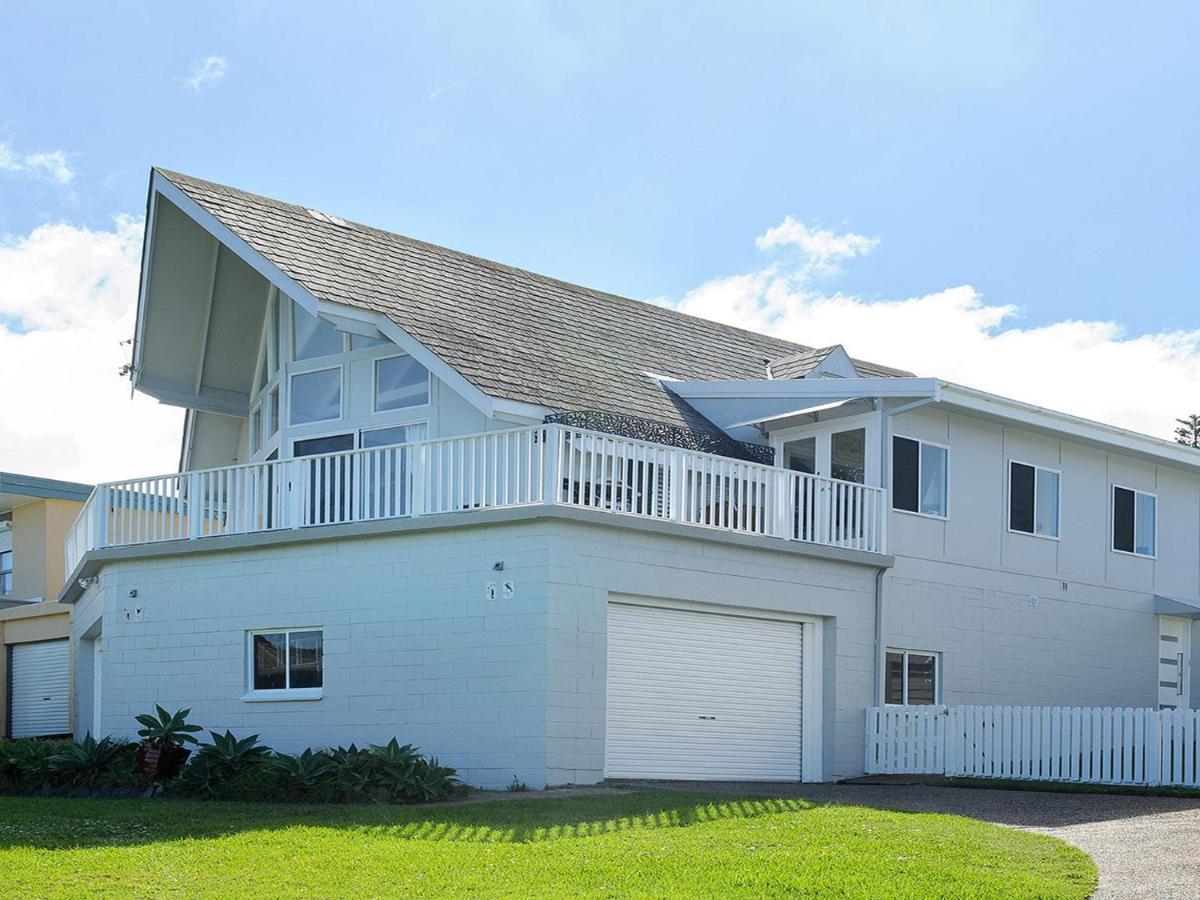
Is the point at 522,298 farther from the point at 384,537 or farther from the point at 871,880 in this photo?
the point at 871,880

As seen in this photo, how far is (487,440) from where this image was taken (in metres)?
19.0

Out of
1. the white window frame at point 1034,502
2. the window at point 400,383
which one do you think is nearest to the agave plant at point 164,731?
the window at point 400,383

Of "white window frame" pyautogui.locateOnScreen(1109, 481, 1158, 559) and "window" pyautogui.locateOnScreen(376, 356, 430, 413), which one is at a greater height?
"window" pyautogui.locateOnScreen(376, 356, 430, 413)

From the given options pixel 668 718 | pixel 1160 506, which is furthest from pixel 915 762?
pixel 1160 506

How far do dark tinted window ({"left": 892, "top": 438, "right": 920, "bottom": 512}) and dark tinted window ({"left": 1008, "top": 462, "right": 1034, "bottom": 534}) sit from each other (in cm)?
222

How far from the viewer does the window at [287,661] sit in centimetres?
1980

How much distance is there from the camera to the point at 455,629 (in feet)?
60.8

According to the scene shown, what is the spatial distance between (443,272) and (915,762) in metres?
9.92

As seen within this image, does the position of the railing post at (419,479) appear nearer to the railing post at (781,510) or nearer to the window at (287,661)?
the window at (287,661)

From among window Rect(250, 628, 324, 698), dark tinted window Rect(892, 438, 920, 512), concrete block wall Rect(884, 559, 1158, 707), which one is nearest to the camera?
window Rect(250, 628, 324, 698)

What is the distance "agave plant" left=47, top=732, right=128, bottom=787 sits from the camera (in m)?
18.0

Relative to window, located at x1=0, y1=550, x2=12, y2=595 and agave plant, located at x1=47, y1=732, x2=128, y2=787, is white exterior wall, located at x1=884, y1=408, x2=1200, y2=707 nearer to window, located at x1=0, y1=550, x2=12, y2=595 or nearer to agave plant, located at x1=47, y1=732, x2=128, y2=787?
agave plant, located at x1=47, y1=732, x2=128, y2=787

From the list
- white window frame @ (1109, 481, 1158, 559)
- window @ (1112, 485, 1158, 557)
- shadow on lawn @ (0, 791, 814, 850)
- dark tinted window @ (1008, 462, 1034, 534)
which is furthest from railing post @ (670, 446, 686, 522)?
window @ (1112, 485, 1158, 557)

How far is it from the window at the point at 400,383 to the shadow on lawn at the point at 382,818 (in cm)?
747
